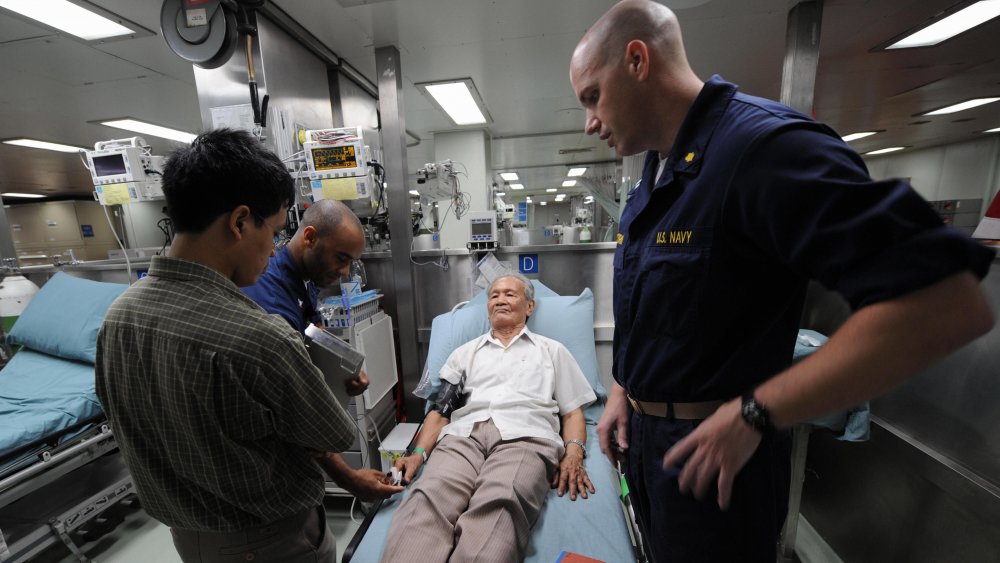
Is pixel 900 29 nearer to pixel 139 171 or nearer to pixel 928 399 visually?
pixel 928 399

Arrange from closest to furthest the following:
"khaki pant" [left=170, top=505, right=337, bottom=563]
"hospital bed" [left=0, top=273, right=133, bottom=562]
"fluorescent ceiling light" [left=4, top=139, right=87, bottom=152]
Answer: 1. "khaki pant" [left=170, top=505, right=337, bottom=563]
2. "hospital bed" [left=0, top=273, right=133, bottom=562]
3. "fluorescent ceiling light" [left=4, top=139, right=87, bottom=152]

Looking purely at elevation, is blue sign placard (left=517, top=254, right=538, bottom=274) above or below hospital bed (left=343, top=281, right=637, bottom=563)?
above

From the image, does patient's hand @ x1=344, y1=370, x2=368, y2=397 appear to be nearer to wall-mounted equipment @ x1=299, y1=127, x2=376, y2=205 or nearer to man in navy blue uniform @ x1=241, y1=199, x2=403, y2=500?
man in navy blue uniform @ x1=241, y1=199, x2=403, y2=500

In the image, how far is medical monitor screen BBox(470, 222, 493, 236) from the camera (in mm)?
2344

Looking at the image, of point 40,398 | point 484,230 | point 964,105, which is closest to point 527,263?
point 484,230

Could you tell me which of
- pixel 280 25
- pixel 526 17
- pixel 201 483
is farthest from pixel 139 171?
pixel 526 17

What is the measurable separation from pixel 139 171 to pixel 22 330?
4.33ft

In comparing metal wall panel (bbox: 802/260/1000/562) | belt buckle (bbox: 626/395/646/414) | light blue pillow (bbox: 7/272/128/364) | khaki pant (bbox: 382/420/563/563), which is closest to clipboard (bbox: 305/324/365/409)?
khaki pant (bbox: 382/420/563/563)

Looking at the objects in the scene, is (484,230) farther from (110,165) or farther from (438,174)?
(110,165)

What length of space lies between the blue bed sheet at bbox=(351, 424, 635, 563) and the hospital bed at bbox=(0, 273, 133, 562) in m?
1.65

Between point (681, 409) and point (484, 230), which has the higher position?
point (484, 230)

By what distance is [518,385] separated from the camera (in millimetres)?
1775

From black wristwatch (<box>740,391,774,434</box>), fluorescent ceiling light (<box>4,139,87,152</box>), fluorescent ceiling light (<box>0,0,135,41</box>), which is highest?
fluorescent ceiling light (<box>0,0,135,41</box>)

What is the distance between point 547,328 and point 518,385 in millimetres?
506
